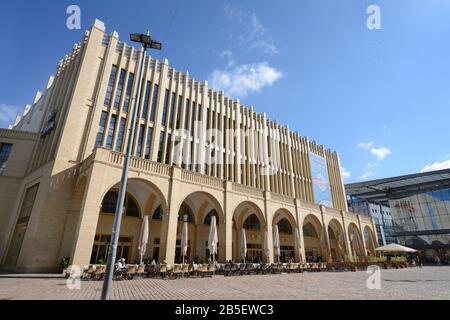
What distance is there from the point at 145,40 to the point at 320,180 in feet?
129

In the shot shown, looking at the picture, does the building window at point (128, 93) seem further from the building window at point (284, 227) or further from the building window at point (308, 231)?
the building window at point (308, 231)

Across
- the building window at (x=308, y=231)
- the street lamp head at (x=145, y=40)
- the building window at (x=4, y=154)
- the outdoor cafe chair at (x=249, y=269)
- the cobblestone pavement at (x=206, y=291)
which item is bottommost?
the cobblestone pavement at (x=206, y=291)

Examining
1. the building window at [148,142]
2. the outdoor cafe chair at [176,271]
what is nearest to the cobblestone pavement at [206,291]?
the outdoor cafe chair at [176,271]

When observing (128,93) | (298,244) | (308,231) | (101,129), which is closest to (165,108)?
(128,93)

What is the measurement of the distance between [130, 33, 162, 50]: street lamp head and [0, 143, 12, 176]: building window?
23902mm

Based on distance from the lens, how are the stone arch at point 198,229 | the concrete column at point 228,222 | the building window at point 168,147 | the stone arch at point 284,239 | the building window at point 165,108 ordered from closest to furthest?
the concrete column at point 228,222, the stone arch at point 198,229, the building window at point 168,147, the building window at point 165,108, the stone arch at point 284,239

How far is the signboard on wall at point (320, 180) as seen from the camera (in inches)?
1578

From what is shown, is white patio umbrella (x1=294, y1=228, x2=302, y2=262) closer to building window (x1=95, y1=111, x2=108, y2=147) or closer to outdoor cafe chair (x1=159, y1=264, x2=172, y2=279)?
outdoor cafe chair (x1=159, y1=264, x2=172, y2=279)

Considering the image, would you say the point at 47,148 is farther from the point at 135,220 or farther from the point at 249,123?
the point at 249,123

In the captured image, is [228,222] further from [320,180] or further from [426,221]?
[426,221]

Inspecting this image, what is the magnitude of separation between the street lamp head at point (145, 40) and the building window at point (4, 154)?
78.4 feet

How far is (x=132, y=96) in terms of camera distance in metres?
23.8

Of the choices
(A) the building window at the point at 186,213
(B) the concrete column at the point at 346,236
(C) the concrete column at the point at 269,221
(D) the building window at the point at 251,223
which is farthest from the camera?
(B) the concrete column at the point at 346,236
